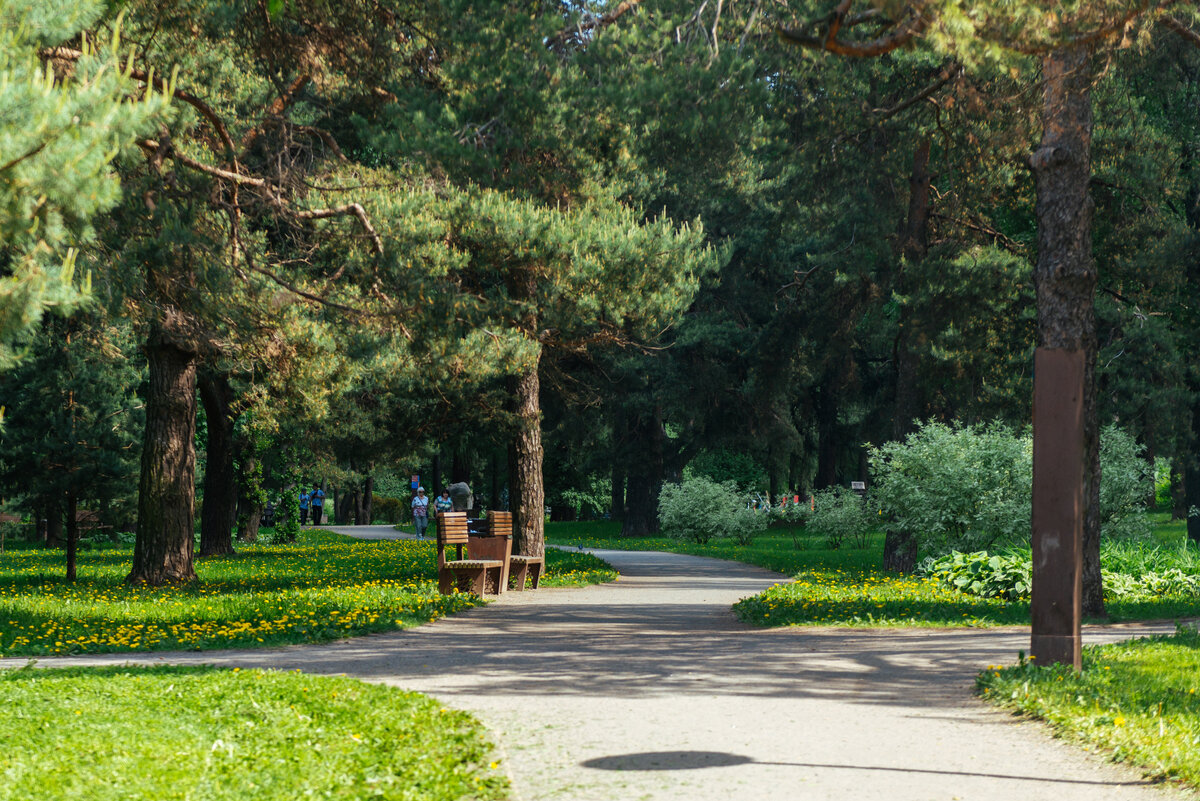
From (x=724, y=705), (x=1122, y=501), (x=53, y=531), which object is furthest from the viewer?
(x=53, y=531)

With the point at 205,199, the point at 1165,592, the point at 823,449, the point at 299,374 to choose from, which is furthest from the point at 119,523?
the point at 1165,592

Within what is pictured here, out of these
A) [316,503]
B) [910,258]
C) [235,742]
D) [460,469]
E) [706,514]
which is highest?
[910,258]

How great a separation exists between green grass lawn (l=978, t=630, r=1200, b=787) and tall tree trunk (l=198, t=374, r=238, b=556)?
22.2 meters

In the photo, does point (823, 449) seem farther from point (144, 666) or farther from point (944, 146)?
point (144, 666)

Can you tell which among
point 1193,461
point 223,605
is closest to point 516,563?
point 223,605

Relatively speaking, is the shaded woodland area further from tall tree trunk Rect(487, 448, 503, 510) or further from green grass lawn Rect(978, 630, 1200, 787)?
tall tree trunk Rect(487, 448, 503, 510)

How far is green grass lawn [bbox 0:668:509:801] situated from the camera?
4.98 m

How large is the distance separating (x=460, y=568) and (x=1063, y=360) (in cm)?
932

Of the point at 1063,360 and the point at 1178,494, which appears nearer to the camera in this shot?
the point at 1063,360

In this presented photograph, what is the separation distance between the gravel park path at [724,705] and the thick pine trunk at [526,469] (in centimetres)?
602

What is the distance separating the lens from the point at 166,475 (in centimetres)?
1717

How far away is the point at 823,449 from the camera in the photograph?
44844mm

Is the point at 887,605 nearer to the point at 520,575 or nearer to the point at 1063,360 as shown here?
the point at 520,575

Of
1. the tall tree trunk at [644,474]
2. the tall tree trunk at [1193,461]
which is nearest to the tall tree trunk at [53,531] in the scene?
the tall tree trunk at [644,474]
